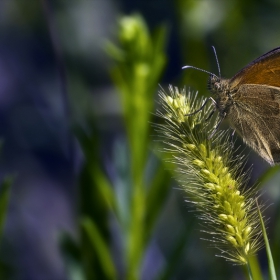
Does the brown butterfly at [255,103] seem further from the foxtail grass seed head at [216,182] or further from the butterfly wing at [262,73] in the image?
the foxtail grass seed head at [216,182]

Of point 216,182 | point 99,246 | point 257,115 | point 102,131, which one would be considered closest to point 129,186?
point 99,246

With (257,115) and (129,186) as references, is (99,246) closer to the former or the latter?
(129,186)

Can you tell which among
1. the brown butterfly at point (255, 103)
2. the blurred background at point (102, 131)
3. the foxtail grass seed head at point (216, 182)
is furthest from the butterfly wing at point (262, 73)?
the foxtail grass seed head at point (216, 182)

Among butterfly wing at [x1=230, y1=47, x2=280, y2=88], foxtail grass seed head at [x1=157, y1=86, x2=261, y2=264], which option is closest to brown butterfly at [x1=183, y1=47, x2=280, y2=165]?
butterfly wing at [x1=230, y1=47, x2=280, y2=88]

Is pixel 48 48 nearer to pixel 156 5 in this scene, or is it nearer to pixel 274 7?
pixel 156 5

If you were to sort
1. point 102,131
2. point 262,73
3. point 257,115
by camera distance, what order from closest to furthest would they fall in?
point 262,73, point 257,115, point 102,131

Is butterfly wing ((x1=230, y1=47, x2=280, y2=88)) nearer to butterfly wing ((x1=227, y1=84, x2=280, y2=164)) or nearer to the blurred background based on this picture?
butterfly wing ((x1=227, y1=84, x2=280, y2=164))

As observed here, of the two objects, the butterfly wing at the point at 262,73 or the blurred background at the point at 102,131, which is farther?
the blurred background at the point at 102,131
